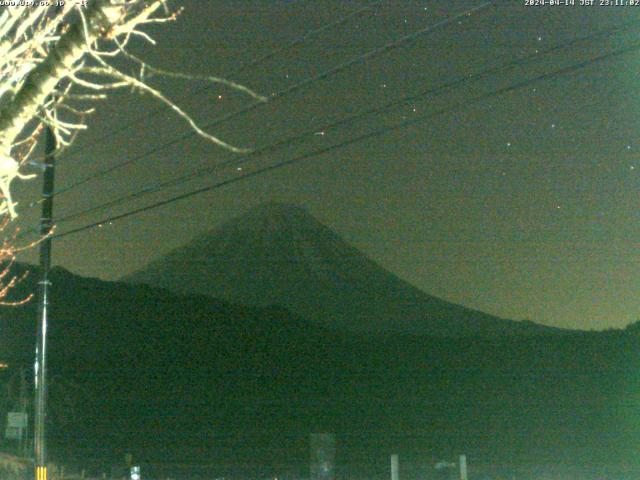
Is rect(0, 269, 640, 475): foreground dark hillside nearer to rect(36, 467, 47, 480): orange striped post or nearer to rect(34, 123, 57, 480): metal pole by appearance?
rect(34, 123, 57, 480): metal pole

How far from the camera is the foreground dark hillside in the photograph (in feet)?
285

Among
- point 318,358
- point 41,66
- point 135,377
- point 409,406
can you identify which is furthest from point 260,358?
point 41,66

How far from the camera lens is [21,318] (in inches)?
4771

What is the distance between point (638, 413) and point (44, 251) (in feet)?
316

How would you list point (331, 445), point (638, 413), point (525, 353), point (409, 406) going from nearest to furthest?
point (331, 445)
point (638, 413)
point (409, 406)
point (525, 353)

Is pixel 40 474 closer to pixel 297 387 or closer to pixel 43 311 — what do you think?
pixel 43 311

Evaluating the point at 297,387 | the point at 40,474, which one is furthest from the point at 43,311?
the point at 297,387

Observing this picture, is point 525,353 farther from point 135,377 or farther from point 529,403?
point 135,377

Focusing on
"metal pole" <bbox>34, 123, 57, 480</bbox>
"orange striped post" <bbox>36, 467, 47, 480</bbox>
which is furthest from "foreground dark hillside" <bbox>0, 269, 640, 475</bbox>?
"orange striped post" <bbox>36, 467, 47, 480</bbox>

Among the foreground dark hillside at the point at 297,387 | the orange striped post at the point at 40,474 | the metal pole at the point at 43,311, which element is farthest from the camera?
the foreground dark hillside at the point at 297,387

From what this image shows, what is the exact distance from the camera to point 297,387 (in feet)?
400

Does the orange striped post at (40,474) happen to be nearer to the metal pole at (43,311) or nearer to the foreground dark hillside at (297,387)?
the metal pole at (43,311)

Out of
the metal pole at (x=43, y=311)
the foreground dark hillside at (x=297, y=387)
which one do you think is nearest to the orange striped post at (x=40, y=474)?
the metal pole at (x=43, y=311)

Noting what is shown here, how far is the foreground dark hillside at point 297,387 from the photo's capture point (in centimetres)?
8675
